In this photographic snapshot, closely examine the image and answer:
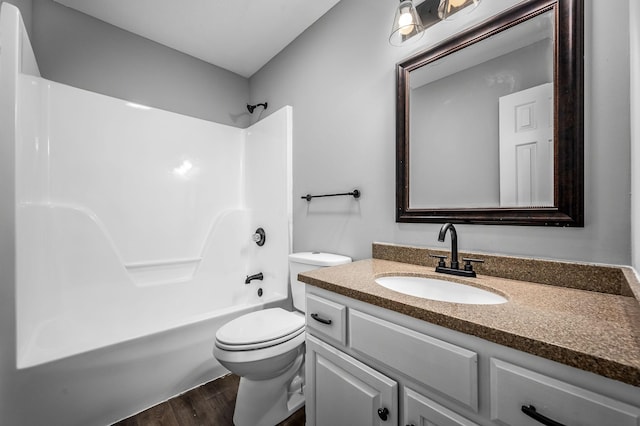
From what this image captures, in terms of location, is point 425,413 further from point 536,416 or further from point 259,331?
point 259,331

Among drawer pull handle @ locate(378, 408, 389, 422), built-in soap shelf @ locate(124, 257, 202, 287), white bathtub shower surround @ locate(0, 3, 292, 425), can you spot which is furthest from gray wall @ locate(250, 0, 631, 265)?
built-in soap shelf @ locate(124, 257, 202, 287)

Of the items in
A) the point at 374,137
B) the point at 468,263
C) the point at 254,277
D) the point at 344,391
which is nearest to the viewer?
the point at 344,391

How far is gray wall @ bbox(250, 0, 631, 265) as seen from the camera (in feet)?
2.61

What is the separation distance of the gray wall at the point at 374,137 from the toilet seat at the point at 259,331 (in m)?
0.52

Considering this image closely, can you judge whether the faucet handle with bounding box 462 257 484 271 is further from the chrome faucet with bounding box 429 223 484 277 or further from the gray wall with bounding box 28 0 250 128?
the gray wall with bounding box 28 0 250 128

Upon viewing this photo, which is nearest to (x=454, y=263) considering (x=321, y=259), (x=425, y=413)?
(x=425, y=413)

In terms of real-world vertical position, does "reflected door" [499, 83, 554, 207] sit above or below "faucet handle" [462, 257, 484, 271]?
above

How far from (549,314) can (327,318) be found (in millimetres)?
637

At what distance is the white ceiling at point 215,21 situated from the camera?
1.71 meters

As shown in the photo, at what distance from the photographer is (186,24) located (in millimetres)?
1891

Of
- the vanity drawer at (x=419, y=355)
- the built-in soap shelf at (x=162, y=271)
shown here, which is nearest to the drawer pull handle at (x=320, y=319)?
the vanity drawer at (x=419, y=355)

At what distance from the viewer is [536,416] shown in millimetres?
497

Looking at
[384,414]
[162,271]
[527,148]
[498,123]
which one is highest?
[498,123]

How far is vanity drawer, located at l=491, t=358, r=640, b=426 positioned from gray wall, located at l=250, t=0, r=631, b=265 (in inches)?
22.5
